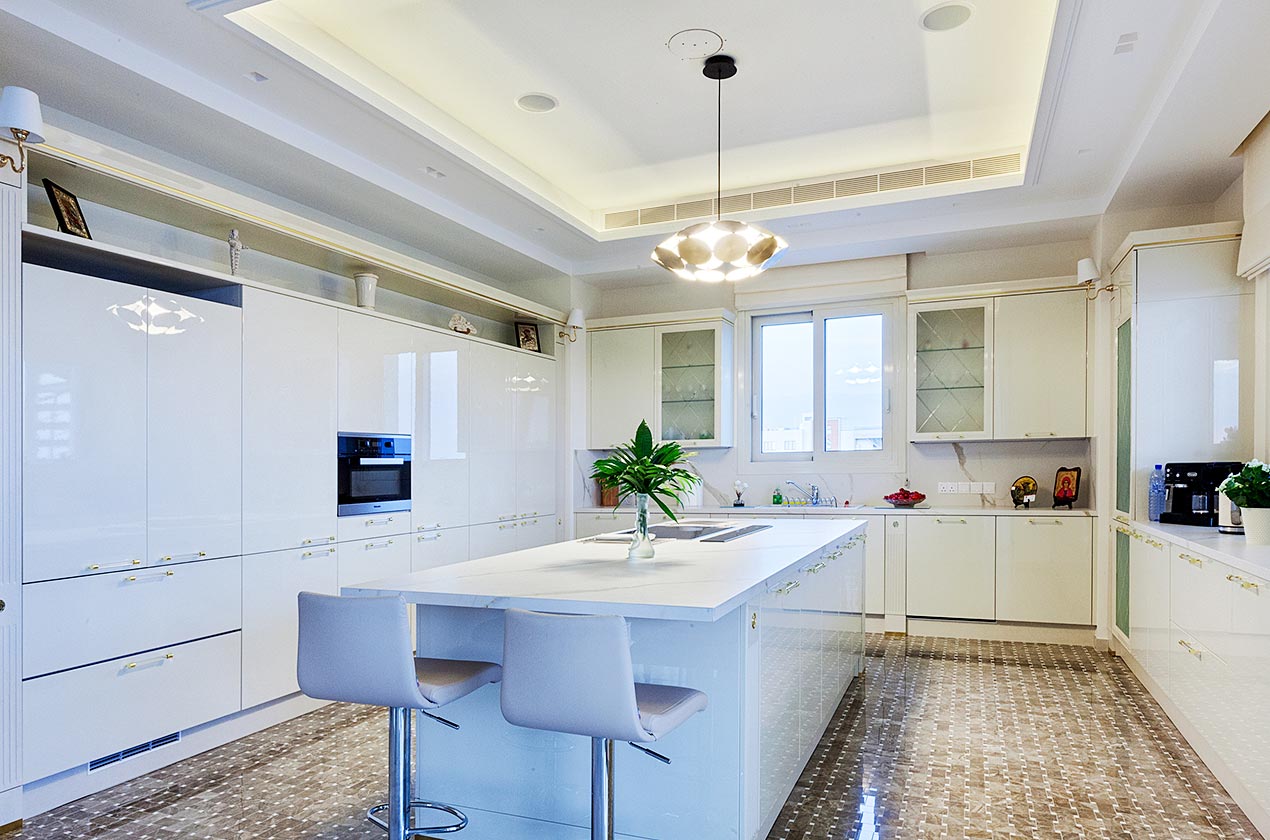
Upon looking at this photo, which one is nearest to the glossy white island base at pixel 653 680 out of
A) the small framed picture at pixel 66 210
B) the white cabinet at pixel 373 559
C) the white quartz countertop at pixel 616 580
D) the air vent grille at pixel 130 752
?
the white quartz countertop at pixel 616 580

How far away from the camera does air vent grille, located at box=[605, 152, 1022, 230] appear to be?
15.4 ft

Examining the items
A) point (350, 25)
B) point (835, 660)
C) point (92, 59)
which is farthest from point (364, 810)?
point (350, 25)

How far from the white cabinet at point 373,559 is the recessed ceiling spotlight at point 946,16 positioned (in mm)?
3490

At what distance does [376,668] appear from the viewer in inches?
81.7

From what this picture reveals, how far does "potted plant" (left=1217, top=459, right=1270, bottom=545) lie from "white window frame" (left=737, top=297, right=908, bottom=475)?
2.77 meters

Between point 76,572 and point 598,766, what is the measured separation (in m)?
2.08

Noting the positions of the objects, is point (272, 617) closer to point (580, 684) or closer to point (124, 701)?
point (124, 701)

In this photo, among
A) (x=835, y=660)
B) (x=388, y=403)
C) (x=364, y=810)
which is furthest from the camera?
(x=388, y=403)

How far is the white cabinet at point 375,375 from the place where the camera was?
4.07 metres

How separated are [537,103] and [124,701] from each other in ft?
10.5

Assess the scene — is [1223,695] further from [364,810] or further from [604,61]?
[604,61]

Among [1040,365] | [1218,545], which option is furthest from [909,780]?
[1040,365]

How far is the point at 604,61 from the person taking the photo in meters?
3.64

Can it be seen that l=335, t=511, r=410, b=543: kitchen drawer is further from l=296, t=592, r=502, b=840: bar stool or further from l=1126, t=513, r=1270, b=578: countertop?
l=1126, t=513, r=1270, b=578: countertop
